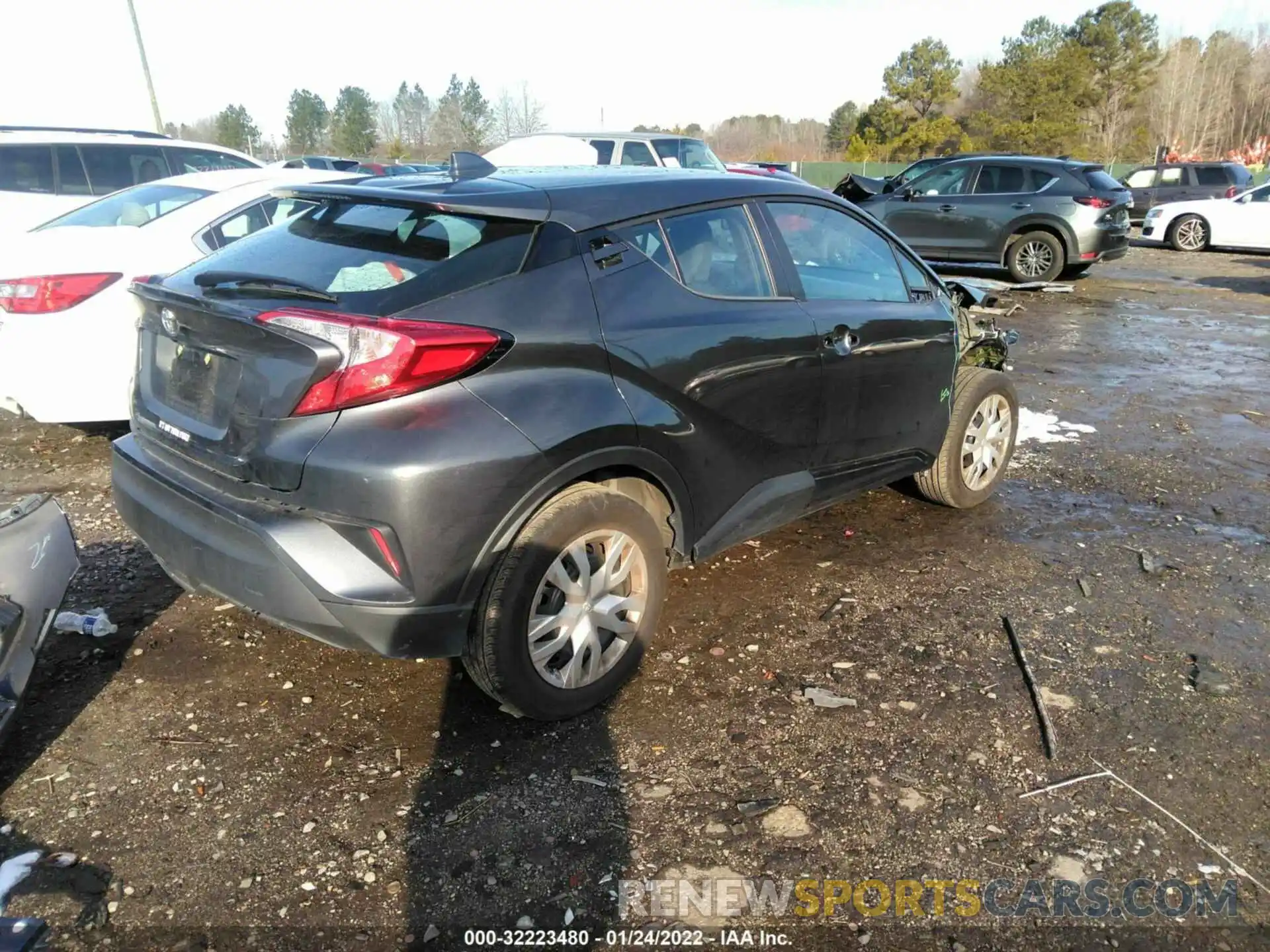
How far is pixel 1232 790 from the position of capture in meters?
2.65

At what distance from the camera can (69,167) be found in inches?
322

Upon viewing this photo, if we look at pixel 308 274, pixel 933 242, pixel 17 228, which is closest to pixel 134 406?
pixel 308 274

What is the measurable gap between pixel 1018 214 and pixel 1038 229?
42cm

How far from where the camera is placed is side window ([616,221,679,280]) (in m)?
2.92

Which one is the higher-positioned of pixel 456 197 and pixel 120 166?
pixel 120 166

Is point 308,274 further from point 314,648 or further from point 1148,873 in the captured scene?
point 1148,873

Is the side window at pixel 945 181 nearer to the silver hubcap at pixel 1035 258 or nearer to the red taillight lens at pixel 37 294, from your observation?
the silver hubcap at pixel 1035 258

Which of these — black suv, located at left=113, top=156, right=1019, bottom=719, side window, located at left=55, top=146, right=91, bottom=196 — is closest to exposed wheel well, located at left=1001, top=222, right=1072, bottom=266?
black suv, located at left=113, top=156, right=1019, bottom=719

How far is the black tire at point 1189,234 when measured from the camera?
744 inches

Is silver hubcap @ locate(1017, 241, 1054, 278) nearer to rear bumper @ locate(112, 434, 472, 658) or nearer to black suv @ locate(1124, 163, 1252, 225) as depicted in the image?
black suv @ locate(1124, 163, 1252, 225)

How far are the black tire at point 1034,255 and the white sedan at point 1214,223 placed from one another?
24.2ft

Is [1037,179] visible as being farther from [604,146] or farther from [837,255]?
[837,255]

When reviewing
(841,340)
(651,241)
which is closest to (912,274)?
(841,340)

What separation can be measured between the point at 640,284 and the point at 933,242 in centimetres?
1281
